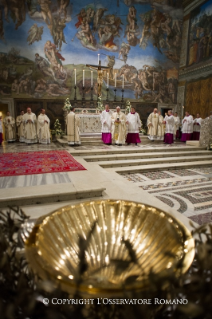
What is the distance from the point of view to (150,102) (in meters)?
16.7

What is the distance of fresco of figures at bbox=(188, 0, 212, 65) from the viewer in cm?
1412

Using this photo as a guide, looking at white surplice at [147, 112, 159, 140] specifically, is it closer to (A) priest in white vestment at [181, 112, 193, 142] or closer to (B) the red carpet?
(A) priest in white vestment at [181, 112, 193, 142]

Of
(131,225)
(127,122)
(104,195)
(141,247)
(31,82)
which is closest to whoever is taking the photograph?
(141,247)

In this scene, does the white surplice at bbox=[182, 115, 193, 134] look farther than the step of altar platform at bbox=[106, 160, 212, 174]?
Yes

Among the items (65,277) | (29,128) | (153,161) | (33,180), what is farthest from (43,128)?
(65,277)

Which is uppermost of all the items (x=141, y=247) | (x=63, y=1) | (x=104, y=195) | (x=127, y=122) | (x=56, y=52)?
(x=63, y=1)

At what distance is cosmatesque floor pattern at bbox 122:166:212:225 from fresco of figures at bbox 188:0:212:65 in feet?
33.7

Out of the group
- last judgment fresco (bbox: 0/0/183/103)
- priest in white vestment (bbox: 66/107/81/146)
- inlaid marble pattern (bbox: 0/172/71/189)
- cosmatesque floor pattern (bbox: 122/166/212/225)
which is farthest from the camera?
last judgment fresco (bbox: 0/0/183/103)

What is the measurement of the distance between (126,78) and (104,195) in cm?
1372

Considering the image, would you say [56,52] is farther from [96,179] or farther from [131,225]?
[131,225]

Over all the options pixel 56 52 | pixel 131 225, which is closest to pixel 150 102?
pixel 56 52

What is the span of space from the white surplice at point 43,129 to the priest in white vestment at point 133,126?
13.3ft

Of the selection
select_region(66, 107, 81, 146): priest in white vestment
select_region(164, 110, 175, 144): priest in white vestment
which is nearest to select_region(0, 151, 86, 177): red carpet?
select_region(66, 107, 81, 146): priest in white vestment

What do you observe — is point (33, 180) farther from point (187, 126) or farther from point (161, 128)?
point (187, 126)
